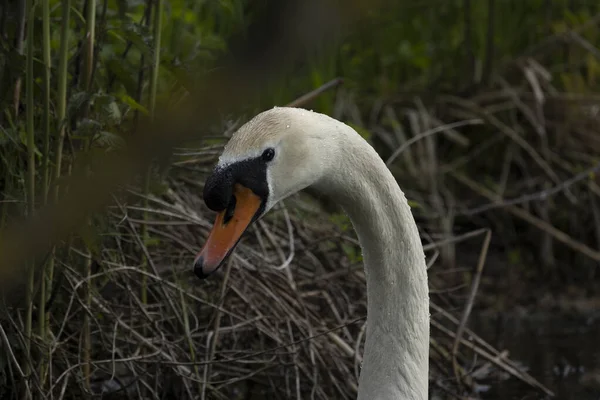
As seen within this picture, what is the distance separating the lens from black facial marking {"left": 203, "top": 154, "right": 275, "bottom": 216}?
78.5 inches

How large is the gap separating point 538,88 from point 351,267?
246cm

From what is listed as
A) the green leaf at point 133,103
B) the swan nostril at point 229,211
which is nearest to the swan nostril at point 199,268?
the swan nostril at point 229,211

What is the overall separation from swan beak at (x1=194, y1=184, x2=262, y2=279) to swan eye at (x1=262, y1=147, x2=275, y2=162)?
0.08 meters

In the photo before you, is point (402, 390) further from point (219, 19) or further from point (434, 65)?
point (434, 65)

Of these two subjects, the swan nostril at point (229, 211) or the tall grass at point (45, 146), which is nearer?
the swan nostril at point (229, 211)

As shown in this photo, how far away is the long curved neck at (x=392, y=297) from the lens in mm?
2324

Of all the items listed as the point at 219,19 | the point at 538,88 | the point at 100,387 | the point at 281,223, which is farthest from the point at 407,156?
the point at 100,387

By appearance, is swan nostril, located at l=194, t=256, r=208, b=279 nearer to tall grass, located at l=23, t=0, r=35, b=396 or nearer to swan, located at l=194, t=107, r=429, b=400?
swan, located at l=194, t=107, r=429, b=400

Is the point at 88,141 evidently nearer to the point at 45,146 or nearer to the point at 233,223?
the point at 45,146

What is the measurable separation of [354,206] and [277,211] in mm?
1709

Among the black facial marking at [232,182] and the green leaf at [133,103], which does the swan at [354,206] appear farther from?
the green leaf at [133,103]

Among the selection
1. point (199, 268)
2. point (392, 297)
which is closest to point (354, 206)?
point (392, 297)

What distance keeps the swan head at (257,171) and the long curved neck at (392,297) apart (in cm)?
20

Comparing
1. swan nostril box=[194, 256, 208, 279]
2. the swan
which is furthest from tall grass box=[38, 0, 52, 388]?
swan nostril box=[194, 256, 208, 279]
